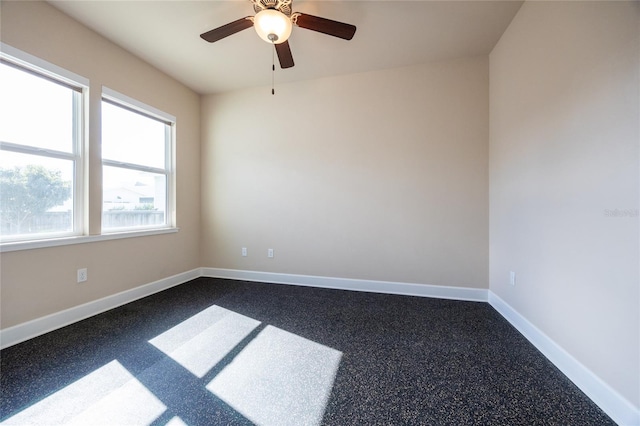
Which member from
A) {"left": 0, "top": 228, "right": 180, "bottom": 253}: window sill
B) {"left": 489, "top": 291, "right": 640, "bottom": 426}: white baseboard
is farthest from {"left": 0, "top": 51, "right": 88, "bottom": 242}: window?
{"left": 489, "top": 291, "right": 640, "bottom": 426}: white baseboard

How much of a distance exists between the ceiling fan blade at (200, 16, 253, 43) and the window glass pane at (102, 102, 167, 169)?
4.93ft

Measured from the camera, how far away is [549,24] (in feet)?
5.53

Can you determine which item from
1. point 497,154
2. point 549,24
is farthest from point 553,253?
point 549,24

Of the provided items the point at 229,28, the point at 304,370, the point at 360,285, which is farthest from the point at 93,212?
the point at 360,285

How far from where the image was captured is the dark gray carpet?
124 cm

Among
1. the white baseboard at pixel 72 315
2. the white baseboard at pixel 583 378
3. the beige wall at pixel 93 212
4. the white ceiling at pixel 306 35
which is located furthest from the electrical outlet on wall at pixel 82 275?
the white baseboard at pixel 583 378

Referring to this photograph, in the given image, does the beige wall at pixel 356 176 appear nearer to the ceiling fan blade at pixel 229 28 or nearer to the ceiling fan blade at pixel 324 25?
the ceiling fan blade at pixel 324 25

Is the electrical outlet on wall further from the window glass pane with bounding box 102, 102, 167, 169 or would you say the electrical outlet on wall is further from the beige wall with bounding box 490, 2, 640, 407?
the beige wall with bounding box 490, 2, 640, 407

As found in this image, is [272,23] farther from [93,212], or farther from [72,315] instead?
[72,315]

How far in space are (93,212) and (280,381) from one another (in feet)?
7.68

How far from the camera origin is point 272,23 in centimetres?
160

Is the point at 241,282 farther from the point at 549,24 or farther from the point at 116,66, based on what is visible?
the point at 549,24

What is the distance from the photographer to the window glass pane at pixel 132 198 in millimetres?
2516

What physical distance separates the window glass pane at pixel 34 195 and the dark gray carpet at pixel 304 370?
0.89 meters
